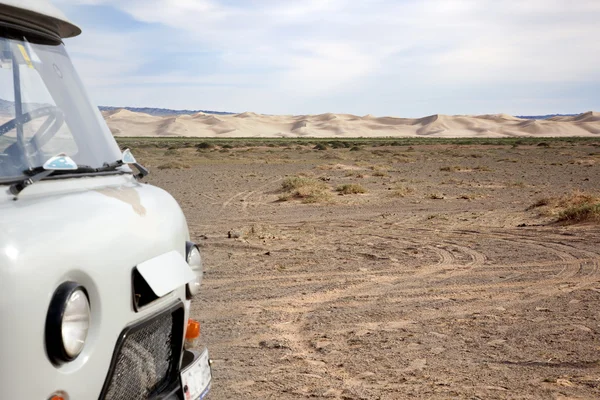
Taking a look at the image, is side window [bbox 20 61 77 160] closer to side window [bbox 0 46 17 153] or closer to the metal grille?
side window [bbox 0 46 17 153]

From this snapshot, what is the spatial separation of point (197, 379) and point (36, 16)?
1.80 metres

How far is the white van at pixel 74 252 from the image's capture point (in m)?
2.14

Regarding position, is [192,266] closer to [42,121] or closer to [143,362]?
[143,362]

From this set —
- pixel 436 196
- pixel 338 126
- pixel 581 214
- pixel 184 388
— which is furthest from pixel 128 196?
pixel 338 126

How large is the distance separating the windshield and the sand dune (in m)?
156

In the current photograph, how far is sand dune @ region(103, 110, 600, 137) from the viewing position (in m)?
168

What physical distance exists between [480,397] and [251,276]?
4.45 meters

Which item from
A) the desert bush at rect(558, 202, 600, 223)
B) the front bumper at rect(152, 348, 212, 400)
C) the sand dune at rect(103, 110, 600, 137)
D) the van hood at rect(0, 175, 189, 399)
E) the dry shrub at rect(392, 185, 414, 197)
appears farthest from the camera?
the sand dune at rect(103, 110, 600, 137)

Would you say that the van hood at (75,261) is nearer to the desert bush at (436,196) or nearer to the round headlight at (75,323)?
the round headlight at (75,323)

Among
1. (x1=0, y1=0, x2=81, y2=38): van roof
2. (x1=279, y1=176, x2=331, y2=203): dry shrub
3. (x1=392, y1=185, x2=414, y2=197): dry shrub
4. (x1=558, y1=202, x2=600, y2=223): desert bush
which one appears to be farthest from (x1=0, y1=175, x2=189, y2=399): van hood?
(x1=392, y1=185, x2=414, y2=197): dry shrub

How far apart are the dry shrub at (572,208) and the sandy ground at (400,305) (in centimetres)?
33

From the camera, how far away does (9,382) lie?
2.03 meters

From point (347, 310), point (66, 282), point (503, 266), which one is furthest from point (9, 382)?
point (503, 266)

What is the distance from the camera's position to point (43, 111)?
3.28 metres
